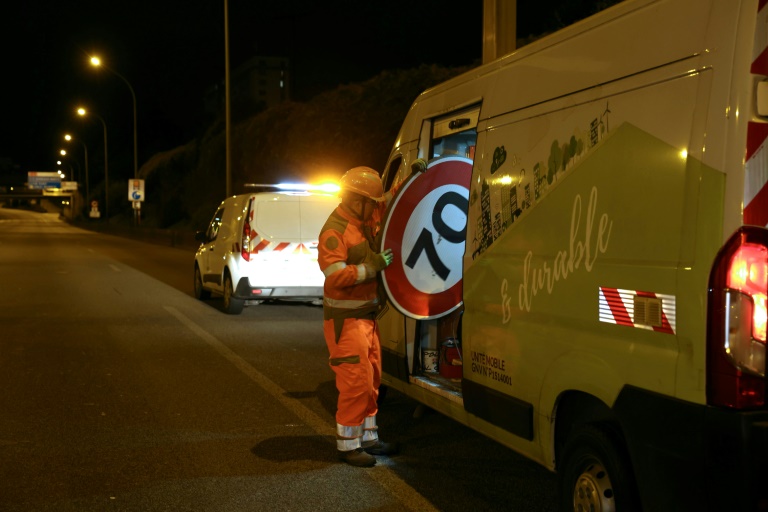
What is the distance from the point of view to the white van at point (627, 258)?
3.11 metres

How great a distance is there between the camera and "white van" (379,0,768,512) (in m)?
3.11

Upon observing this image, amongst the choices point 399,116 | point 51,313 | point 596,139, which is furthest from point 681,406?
point 399,116

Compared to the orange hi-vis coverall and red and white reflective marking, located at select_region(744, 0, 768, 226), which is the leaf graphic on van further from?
red and white reflective marking, located at select_region(744, 0, 768, 226)

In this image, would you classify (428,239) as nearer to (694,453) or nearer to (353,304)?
(353,304)

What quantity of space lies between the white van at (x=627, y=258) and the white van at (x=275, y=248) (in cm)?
848

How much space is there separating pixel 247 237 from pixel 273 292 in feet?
2.99

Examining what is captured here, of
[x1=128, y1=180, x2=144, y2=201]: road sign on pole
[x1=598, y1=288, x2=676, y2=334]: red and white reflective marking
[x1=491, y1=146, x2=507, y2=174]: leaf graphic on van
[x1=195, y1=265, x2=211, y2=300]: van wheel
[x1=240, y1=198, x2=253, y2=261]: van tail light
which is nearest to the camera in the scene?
[x1=598, y1=288, x2=676, y2=334]: red and white reflective marking

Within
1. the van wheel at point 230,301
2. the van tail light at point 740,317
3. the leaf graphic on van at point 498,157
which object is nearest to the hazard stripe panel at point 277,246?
the van wheel at point 230,301

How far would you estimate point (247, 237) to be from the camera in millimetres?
13695

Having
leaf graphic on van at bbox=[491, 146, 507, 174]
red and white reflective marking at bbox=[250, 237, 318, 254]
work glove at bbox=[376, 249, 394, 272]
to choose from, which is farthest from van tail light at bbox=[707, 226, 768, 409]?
red and white reflective marking at bbox=[250, 237, 318, 254]

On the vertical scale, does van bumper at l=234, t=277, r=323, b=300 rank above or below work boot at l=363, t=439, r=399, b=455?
above

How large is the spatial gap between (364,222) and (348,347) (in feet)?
2.66

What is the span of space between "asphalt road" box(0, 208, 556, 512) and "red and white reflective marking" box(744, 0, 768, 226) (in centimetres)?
239

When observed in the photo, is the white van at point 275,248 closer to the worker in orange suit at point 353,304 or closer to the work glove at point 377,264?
the worker in orange suit at point 353,304
